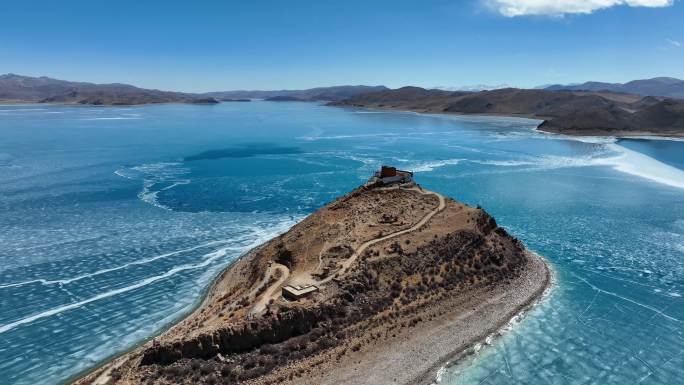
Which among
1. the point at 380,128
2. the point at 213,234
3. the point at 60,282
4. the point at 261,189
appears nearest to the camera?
the point at 60,282

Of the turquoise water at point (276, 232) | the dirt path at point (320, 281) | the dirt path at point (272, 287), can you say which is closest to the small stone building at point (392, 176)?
A: the dirt path at point (320, 281)

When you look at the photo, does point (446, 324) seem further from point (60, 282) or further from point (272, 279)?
Answer: point (60, 282)

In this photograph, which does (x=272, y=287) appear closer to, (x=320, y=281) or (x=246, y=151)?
(x=320, y=281)

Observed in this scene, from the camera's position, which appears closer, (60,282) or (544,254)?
(60,282)

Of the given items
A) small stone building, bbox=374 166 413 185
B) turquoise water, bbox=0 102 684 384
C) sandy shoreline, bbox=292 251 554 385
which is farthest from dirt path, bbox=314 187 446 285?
turquoise water, bbox=0 102 684 384

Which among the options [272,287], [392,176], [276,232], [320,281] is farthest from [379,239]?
[276,232]

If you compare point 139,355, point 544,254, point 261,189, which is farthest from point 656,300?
point 261,189

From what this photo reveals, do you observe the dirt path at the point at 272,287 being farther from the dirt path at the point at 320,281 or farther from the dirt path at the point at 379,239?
the dirt path at the point at 379,239
